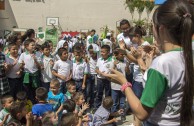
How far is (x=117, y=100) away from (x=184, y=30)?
15.9 ft

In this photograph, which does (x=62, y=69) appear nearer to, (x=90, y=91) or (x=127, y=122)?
(x=90, y=91)

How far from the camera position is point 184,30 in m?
1.66

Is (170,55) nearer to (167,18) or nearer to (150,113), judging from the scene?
(167,18)

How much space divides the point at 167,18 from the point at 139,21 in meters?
33.3

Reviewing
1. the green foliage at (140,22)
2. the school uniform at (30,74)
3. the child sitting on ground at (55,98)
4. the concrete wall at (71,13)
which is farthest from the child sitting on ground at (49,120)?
the green foliage at (140,22)

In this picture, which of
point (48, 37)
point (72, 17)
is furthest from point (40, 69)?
point (72, 17)

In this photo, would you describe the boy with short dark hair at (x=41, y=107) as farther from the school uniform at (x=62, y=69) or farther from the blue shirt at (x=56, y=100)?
the school uniform at (x=62, y=69)

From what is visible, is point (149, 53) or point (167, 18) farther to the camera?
point (149, 53)

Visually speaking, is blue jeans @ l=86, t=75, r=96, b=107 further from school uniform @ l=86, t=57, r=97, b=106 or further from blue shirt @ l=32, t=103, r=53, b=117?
blue shirt @ l=32, t=103, r=53, b=117

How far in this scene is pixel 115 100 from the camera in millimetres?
6410

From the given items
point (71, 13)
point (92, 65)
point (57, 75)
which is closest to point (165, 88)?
point (57, 75)

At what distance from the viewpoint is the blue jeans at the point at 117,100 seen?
250 inches

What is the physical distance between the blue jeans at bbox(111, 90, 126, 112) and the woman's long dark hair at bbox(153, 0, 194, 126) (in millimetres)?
4668

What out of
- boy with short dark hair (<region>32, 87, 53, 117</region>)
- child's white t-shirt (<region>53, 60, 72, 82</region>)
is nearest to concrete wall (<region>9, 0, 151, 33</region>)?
child's white t-shirt (<region>53, 60, 72, 82</region>)
